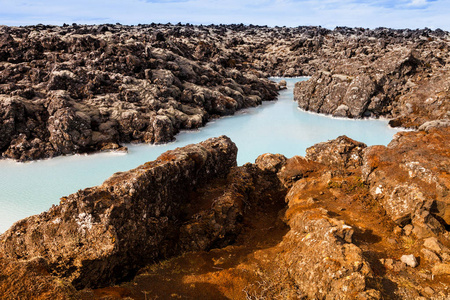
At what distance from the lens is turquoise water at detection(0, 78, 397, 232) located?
55.7 ft

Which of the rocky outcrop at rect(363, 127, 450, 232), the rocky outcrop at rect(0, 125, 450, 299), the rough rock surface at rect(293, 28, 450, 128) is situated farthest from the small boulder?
the rough rock surface at rect(293, 28, 450, 128)

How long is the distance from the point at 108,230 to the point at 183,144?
1902cm

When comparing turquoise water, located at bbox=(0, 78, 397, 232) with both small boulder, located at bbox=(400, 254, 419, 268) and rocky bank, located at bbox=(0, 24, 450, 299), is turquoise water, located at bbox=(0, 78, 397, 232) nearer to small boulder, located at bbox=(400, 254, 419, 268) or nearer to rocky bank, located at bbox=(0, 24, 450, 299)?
rocky bank, located at bbox=(0, 24, 450, 299)

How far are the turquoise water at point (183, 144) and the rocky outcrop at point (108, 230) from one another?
9322 mm

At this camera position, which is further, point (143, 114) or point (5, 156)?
point (143, 114)

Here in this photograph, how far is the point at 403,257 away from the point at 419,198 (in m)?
2.19

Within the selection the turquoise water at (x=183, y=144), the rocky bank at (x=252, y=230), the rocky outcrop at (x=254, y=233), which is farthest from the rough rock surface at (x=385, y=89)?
the rocky outcrop at (x=254, y=233)

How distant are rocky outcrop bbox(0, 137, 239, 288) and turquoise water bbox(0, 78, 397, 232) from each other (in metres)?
9.32

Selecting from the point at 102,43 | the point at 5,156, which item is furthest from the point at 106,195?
the point at 102,43

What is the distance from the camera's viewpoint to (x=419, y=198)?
827 centimetres

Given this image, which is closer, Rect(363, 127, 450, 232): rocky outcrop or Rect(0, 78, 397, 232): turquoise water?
Rect(363, 127, 450, 232): rocky outcrop

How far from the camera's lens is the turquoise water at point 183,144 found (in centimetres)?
1698

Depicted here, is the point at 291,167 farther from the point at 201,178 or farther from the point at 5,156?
the point at 5,156

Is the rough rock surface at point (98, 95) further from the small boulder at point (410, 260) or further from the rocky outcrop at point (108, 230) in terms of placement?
the small boulder at point (410, 260)
